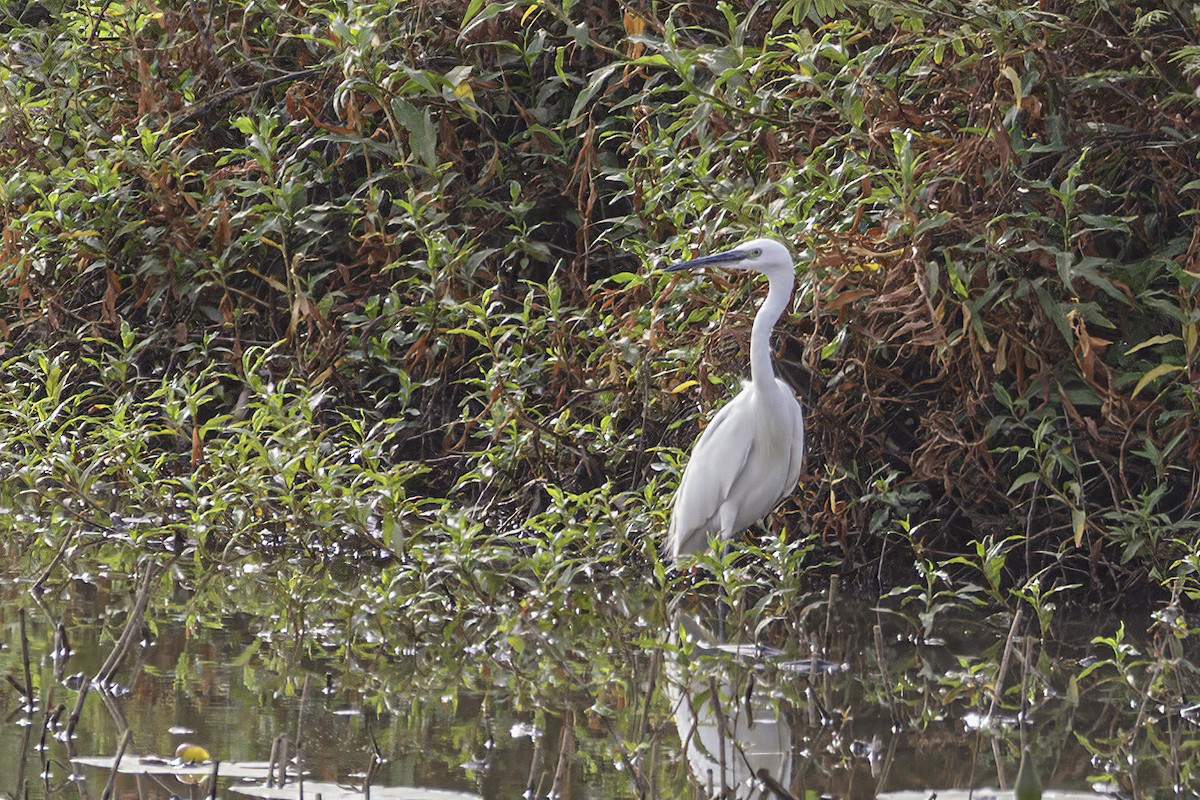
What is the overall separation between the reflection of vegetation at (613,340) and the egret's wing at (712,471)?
8.2 inches

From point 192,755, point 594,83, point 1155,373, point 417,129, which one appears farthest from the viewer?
point 417,129

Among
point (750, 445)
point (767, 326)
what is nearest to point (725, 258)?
point (767, 326)

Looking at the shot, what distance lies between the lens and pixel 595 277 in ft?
21.8

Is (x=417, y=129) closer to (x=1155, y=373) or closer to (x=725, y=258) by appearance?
(x=725, y=258)

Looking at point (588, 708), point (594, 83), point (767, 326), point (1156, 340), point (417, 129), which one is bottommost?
point (588, 708)

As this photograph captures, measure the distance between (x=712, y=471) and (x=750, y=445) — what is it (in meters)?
0.16

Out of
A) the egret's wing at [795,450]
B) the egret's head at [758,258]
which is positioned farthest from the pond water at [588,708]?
the egret's head at [758,258]

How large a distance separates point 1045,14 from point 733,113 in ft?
3.52

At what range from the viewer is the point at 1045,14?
481cm

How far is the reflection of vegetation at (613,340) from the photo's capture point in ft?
15.0

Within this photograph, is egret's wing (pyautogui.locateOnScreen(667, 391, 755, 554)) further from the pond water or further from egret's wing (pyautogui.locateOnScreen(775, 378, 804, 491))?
the pond water

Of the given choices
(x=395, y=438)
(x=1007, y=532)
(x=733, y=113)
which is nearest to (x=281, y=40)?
(x=395, y=438)

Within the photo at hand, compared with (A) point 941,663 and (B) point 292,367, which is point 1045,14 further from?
(B) point 292,367

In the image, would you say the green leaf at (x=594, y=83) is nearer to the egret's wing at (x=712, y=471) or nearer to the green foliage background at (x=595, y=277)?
the green foliage background at (x=595, y=277)
